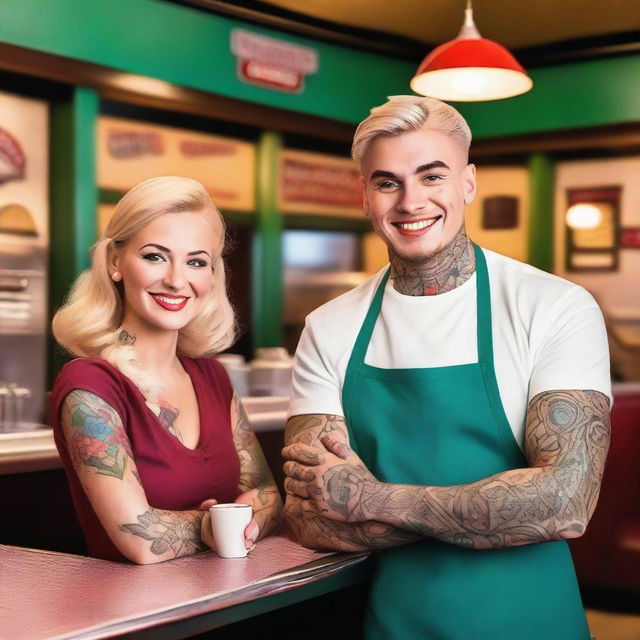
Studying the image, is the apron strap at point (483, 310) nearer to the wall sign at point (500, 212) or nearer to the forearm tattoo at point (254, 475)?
the forearm tattoo at point (254, 475)

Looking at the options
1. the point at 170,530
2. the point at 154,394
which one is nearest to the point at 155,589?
the point at 170,530

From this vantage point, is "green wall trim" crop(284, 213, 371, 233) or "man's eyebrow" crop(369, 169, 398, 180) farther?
"green wall trim" crop(284, 213, 371, 233)

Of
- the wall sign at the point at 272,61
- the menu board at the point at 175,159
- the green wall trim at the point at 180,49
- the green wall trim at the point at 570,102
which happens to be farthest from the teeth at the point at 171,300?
the green wall trim at the point at 570,102

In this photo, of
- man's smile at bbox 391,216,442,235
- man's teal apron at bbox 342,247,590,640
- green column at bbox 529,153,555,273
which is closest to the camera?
man's teal apron at bbox 342,247,590,640

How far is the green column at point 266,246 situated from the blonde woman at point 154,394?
4.12 m

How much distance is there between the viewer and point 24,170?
17.1 feet

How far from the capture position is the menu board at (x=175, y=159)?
5609 mm

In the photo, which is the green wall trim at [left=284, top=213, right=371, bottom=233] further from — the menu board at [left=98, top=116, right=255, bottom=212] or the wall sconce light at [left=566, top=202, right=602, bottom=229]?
the wall sconce light at [left=566, top=202, right=602, bottom=229]

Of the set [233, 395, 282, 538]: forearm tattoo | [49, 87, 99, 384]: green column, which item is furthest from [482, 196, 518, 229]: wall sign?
[233, 395, 282, 538]: forearm tattoo

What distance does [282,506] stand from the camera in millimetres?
2234

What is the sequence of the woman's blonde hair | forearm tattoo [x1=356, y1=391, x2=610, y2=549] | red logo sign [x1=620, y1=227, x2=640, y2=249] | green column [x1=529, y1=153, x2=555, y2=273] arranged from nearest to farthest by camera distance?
1. forearm tattoo [x1=356, y1=391, x2=610, y2=549]
2. the woman's blonde hair
3. red logo sign [x1=620, y1=227, x2=640, y2=249]
4. green column [x1=529, y1=153, x2=555, y2=273]

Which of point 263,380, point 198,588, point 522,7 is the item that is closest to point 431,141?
point 198,588

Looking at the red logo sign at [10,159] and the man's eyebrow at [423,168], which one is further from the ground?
the red logo sign at [10,159]

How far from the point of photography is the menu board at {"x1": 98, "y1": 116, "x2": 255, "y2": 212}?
561 centimetres
